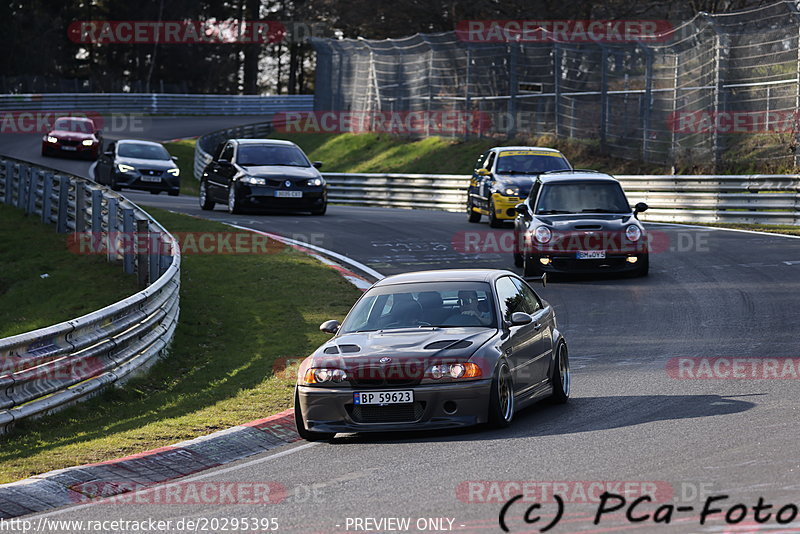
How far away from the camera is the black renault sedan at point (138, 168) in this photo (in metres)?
36.8

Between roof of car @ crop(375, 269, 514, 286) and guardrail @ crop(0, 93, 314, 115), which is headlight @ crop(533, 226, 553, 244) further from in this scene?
guardrail @ crop(0, 93, 314, 115)

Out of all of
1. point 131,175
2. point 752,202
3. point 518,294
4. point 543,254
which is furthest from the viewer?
point 131,175

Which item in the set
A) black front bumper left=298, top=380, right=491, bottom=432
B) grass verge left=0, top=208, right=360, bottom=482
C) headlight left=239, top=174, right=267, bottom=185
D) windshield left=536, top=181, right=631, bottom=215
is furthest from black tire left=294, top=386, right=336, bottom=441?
headlight left=239, top=174, right=267, bottom=185

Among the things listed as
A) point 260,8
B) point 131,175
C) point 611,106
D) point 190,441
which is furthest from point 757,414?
point 260,8

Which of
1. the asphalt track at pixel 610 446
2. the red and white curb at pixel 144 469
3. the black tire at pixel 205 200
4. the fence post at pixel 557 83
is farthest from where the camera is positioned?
the fence post at pixel 557 83

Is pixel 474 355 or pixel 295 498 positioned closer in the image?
pixel 295 498

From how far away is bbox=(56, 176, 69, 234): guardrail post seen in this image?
83.7ft

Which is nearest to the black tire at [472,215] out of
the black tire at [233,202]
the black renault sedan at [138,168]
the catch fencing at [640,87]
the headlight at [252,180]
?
the headlight at [252,180]

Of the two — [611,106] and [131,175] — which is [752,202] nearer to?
[611,106]

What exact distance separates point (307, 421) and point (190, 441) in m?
0.91

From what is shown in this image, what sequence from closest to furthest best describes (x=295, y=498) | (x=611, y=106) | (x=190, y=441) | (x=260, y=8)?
(x=295, y=498), (x=190, y=441), (x=611, y=106), (x=260, y=8)

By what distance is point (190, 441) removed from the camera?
9.98 metres

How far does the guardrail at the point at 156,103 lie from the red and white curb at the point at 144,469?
6083 cm

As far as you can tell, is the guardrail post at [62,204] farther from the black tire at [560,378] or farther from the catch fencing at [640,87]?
the black tire at [560,378]
